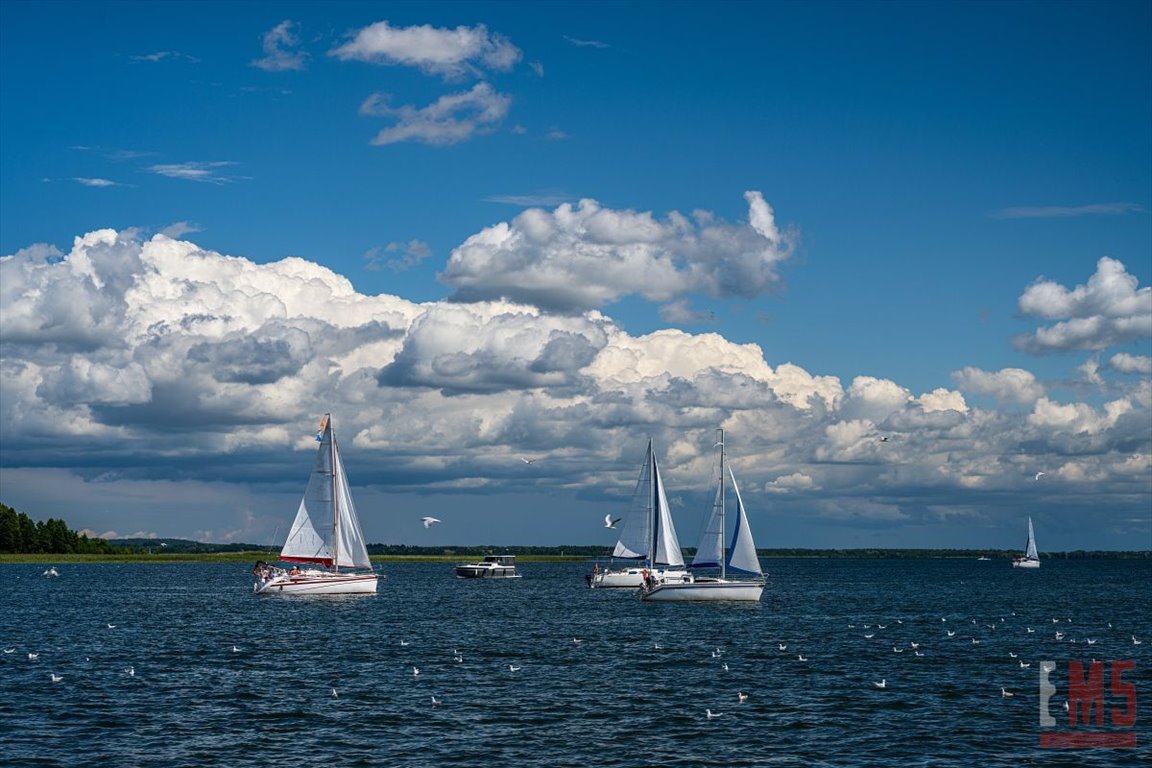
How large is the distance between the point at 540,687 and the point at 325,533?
6618 cm

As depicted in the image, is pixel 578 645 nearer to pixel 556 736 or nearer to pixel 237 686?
pixel 237 686

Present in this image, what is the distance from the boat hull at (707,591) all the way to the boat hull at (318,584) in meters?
28.9

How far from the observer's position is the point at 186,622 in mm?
95000

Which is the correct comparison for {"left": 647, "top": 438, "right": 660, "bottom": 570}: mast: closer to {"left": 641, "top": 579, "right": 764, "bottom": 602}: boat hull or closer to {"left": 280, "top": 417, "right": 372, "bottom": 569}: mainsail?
{"left": 641, "top": 579, "right": 764, "bottom": 602}: boat hull

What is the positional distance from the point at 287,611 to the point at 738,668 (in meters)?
53.6

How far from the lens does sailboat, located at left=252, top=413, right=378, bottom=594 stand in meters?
119

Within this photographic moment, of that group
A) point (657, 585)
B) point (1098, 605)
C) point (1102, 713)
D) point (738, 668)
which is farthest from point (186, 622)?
point (1098, 605)

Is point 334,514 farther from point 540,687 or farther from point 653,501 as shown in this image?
point 540,687

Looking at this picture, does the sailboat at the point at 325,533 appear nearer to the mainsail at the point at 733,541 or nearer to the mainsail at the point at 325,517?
the mainsail at the point at 325,517

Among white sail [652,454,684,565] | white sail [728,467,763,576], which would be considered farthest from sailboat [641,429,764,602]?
white sail [652,454,684,565]

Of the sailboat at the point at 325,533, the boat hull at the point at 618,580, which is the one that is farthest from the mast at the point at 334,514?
the boat hull at the point at 618,580

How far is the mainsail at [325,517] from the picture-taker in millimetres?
119125

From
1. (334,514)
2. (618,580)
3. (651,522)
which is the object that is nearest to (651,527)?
(651,522)

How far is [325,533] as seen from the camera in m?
119
